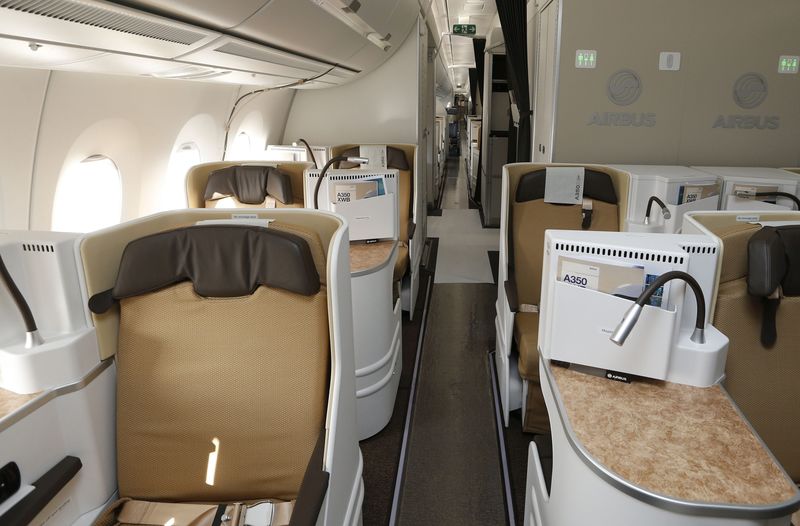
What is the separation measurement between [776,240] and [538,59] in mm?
3551

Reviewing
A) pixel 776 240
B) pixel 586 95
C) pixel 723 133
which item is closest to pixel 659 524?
pixel 776 240

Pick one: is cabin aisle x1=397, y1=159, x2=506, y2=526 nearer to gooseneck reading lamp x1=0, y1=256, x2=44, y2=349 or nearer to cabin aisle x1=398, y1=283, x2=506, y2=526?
cabin aisle x1=398, y1=283, x2=506, y2=526

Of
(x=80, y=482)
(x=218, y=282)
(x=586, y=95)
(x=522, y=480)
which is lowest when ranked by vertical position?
(x=522, y=480)

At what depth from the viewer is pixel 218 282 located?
1578 mm

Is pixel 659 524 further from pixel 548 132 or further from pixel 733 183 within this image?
pixel 548 132

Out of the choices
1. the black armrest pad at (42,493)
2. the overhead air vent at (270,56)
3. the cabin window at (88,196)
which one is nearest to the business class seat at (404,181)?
the overhead air vent at (270,56)

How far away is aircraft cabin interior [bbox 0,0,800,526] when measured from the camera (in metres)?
1.40

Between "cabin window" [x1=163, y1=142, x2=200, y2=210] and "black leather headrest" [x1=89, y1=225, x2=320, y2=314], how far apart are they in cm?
266

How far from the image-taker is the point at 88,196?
10.5ft

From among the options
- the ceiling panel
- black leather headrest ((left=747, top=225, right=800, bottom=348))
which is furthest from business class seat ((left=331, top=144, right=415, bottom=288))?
the ceiling panel

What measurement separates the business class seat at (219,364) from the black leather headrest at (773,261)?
127 cm

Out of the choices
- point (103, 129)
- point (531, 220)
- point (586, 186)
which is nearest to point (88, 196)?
point (103, 129)

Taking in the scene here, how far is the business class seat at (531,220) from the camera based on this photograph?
3.01m

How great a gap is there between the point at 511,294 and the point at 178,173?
2.86 metres
